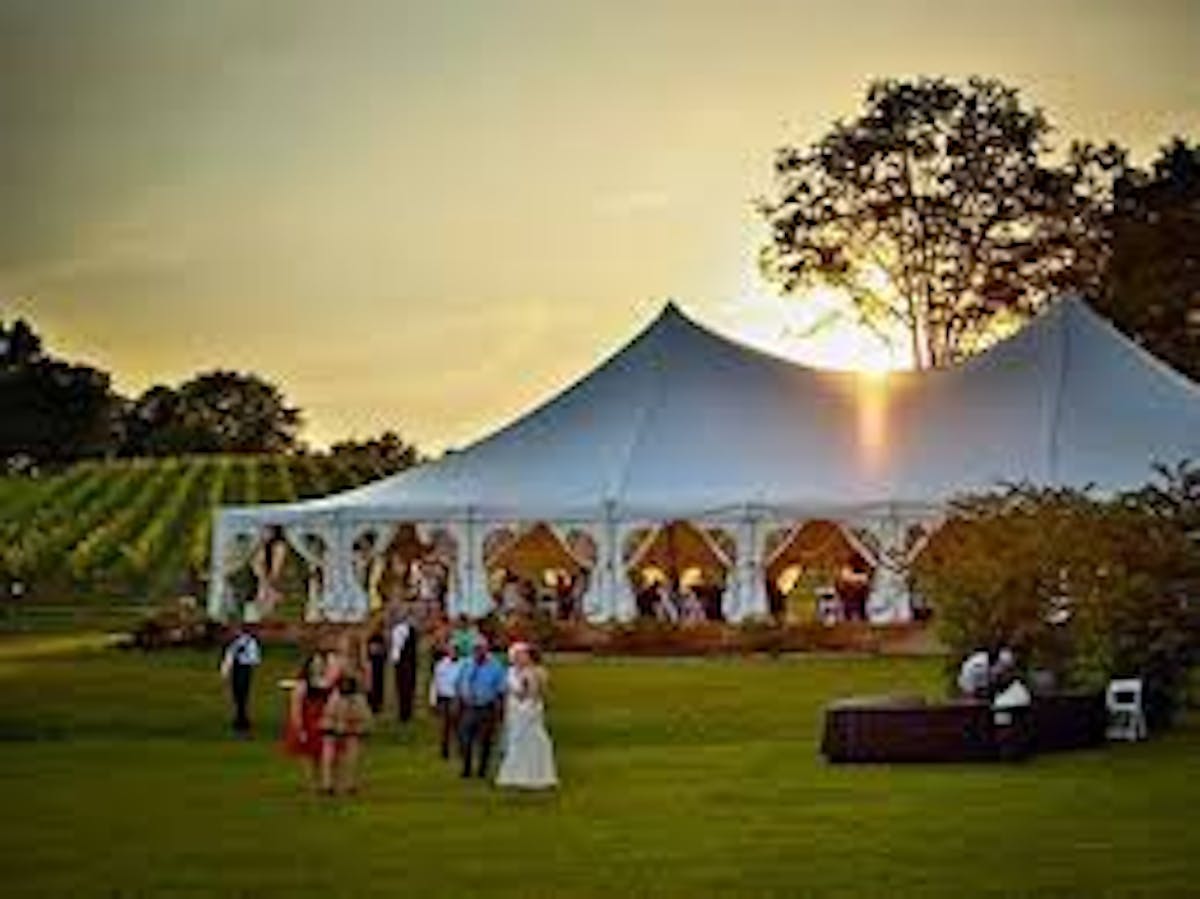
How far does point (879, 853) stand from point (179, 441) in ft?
432

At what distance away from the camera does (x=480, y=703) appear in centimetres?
2455

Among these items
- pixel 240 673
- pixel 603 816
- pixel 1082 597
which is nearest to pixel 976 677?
pixel 1082 597

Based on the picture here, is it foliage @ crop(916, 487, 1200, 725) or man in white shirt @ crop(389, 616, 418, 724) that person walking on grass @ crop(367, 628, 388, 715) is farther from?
foliage @ crop(916, 487, 1200, 725)

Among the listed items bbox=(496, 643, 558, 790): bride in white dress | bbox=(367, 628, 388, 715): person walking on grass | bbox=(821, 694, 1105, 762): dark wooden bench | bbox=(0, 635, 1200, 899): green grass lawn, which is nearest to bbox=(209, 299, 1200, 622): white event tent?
bbox=(0, 635, 1200, 899): green grass lawn

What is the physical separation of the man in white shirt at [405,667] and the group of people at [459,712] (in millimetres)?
2533

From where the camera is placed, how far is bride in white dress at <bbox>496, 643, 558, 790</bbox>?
22906mm

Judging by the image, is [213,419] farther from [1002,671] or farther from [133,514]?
[1002,671]

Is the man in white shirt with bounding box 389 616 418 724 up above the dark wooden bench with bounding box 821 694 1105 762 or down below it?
above

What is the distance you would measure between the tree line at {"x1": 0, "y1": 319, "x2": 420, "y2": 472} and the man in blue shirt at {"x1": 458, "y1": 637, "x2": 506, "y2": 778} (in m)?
74.3

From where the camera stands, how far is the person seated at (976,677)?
27.2 metres

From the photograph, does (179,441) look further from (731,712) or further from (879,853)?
(879,853)

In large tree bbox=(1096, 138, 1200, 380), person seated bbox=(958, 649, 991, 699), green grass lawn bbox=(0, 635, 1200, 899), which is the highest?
large tree bbox=(1096, 138, 1200, 380)

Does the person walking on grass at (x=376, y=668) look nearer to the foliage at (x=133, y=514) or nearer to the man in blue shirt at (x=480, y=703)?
the man in blue shirt at (x=480, y=703)

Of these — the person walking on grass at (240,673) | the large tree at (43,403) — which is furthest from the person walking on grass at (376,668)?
the large tree at (43,403)
